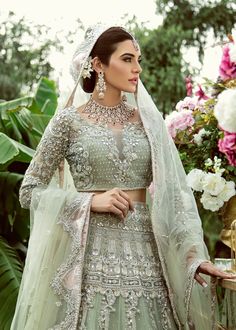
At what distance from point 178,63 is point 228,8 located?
2.67 metres

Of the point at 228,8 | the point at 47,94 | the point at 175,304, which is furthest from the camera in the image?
the point at 228,8

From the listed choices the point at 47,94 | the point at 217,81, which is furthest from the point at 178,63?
the point at 217,81

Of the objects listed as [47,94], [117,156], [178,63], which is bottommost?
[117,156]

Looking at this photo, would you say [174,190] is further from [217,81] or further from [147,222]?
[217,81]

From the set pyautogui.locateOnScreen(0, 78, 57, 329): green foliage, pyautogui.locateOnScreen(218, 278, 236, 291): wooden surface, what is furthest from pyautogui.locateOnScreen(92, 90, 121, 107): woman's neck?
pyautogui.locateOnScreen(0, 78, 57, 329): green foliage

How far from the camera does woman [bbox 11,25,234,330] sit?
216 cm

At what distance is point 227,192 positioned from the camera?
235 cm

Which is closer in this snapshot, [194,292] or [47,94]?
[194,292]

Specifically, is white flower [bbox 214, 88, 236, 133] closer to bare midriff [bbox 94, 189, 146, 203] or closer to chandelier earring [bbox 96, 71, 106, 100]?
bare midriff [bbox 94, 189, 146, 203]

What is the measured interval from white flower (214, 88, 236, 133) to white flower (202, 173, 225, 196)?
54 cm

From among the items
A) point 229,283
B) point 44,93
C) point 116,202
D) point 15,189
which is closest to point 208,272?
point 229,283

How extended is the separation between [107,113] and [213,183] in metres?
0.47

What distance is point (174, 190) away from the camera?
238cm

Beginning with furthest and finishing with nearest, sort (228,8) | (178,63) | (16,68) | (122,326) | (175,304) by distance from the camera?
(16,68) → (228,8) → (178,63) → (175,304) → (122,326)
